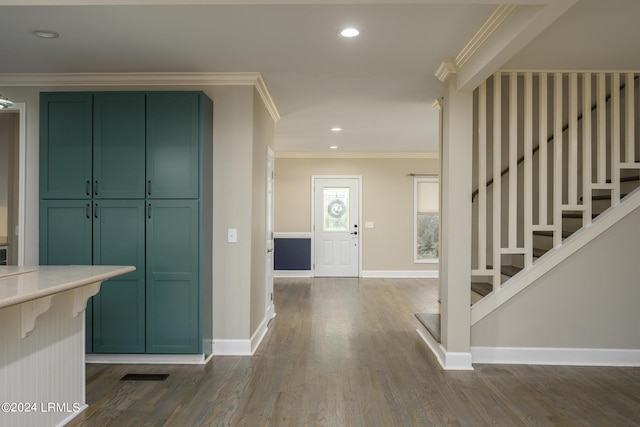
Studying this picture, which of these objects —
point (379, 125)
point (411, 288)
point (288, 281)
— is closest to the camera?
point (379, 125)

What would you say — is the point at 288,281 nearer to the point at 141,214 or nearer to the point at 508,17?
the point at 141,214

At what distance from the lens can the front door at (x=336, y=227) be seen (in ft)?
27.5

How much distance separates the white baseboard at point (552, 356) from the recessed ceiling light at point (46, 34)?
3931 millimetres

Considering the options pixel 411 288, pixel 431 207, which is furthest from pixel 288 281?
pixel 431 207

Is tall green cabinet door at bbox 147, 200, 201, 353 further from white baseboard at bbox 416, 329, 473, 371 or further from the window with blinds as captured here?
the window with blinds

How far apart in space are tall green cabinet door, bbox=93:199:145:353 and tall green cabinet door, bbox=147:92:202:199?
265 millimetres

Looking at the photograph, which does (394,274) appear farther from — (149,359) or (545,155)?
(149,359)

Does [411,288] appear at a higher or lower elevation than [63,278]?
lower

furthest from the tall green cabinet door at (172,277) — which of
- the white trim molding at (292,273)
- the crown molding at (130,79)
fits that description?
the white trim molding at (292,273)

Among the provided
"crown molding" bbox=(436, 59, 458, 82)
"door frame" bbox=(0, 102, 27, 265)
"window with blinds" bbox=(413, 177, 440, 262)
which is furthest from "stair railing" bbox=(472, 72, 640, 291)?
"window with blinds" bbox=(413, 177, 440, 262)

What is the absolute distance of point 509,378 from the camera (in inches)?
125

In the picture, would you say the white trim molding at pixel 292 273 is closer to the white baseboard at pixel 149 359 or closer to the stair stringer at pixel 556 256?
the white baseboard at pixel 149 359

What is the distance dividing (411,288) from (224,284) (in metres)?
4.30

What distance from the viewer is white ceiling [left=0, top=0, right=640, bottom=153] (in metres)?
2.45
